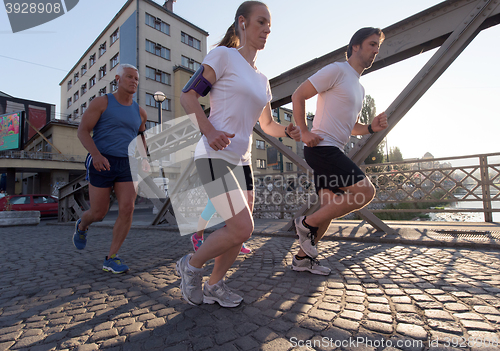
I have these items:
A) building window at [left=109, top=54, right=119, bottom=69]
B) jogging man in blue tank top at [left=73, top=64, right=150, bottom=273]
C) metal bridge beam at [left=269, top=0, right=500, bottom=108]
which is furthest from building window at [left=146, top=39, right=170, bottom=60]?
jogging man in blue tank top at [left=73, top=64, right=150, bottom=273]

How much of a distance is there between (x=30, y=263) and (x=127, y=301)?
221 cm

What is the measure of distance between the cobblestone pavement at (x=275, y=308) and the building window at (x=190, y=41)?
35000 millimetres

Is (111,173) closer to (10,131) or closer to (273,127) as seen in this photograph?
(273,127)

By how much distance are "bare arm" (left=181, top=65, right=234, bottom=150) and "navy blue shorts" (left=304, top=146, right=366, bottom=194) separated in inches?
42.8

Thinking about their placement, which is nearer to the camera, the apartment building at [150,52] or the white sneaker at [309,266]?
the white sneaker at [309,266]

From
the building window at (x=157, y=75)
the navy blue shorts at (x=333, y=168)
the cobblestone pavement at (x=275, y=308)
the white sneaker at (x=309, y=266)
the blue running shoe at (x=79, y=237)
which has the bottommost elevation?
the cobblestone pavement at (x=275, y=308)

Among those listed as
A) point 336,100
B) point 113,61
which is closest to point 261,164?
point 113,61

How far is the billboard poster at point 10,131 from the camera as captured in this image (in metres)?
26.6

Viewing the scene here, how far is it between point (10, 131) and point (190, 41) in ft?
67.7

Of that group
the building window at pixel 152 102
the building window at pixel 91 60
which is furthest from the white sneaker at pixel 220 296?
the building window at pixel 91 60

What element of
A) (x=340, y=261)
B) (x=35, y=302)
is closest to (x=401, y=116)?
(x=340, y=261)

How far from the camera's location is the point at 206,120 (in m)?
1.62

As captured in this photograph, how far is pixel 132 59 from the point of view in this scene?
94.5 feet

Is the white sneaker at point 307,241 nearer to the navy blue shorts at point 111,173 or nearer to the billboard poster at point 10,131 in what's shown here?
the navy blue shorts at point 111,173
